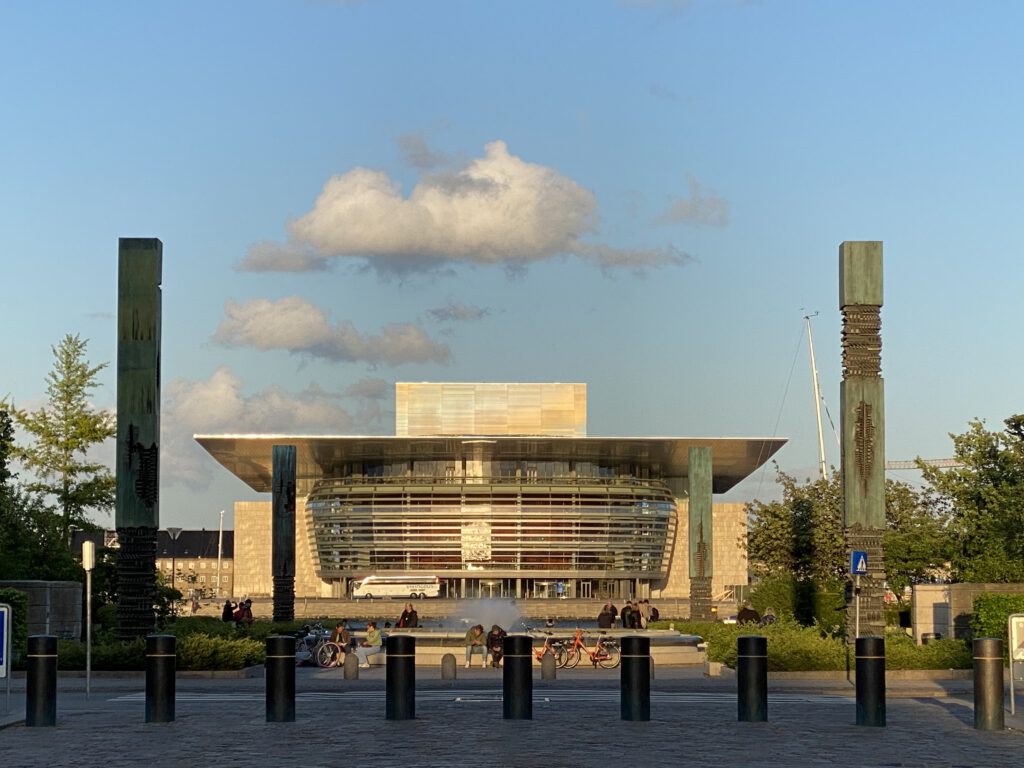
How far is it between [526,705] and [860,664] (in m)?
4.05

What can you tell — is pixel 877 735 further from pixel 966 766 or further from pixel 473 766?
pixel 473 766

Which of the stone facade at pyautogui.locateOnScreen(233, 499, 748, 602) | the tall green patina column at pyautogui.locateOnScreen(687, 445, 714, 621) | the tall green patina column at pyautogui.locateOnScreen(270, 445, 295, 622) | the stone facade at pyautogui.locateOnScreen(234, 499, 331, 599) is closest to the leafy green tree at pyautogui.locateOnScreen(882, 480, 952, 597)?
the tall green patina column at pyautogui.locateOnScreen(687, 445, 714, 621)

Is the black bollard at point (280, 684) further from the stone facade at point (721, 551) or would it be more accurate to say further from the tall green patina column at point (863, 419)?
the stone facade at point (721, 551)

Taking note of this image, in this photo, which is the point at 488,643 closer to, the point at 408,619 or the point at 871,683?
the point at 408,619

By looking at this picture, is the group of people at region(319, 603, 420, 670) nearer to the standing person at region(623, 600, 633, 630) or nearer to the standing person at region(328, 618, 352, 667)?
the standing person at region(328, 618, 352, 667)

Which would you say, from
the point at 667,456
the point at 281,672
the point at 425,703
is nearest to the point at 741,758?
the point at 281,672

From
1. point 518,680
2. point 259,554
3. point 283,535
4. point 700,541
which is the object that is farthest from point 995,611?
point 259,554

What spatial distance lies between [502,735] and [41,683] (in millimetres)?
5715

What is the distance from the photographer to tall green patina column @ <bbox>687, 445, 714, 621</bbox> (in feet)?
221

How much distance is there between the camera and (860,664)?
749 inches

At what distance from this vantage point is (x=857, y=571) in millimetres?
31922

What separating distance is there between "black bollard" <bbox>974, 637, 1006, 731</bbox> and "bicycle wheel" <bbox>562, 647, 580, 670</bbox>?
67.8ft

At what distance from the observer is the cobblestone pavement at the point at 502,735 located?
51.1ft

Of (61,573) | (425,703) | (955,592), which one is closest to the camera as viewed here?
(425,703)
